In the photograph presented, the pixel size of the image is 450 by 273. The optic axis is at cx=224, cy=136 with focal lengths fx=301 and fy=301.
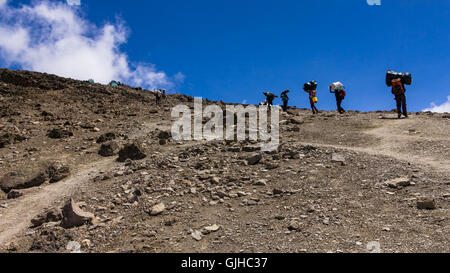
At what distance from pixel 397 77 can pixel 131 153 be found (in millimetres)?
14623

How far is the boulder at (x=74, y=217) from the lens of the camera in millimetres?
7145

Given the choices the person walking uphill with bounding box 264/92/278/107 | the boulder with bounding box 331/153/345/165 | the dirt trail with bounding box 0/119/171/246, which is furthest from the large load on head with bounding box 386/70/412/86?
the dirt trail with bounding box 0/119/171/246

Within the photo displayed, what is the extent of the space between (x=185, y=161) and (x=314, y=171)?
15.5 feet

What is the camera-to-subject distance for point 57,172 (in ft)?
37.1

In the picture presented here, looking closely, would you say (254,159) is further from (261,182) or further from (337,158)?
(337,158)

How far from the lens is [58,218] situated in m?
7.70

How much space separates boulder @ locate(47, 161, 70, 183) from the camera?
36.5 ft

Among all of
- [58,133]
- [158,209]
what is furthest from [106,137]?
[158,209]

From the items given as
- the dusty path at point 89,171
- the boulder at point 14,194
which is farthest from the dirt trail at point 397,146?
the boulder at point 14,194

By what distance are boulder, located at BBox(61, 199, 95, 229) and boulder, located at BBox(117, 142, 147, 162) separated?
5.29 meters

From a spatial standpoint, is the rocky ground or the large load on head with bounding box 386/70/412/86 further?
the large load on head with bounding box 386/70/412/86

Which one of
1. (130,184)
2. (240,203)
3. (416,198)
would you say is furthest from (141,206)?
(416,198)

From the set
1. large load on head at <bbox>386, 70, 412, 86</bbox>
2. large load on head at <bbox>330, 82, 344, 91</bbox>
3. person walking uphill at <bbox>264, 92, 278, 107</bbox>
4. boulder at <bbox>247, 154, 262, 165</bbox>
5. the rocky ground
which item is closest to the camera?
the rocky ground

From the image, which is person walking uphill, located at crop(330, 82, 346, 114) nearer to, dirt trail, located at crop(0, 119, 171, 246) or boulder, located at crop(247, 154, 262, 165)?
boulder, located at crop(247, 154, 262, 165)
